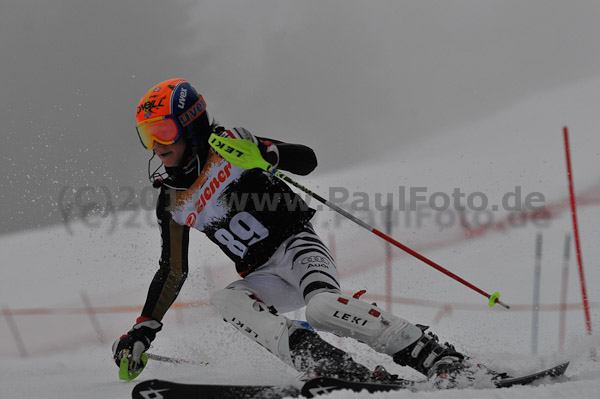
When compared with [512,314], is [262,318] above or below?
above

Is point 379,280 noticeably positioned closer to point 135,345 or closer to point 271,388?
point 135,345

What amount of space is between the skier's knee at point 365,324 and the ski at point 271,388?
256mm

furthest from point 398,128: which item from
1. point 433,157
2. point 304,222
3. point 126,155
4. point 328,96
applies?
point 304,222

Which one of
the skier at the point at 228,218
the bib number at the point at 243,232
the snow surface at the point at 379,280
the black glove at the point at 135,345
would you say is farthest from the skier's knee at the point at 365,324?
the black glove at the point at 135,345

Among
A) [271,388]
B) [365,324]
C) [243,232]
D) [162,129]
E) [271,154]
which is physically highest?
[162,129]

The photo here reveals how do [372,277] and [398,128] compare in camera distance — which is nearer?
[372,277]

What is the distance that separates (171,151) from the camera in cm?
313

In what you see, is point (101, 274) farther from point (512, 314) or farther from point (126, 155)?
point (126, 155)

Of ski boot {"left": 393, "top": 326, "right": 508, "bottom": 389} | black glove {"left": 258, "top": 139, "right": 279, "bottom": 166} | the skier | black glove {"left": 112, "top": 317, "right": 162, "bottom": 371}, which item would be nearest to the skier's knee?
ski boot {"left": 393, "top": 326, "right": 508, "bottom": 389}

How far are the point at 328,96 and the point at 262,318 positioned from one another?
20.2 metres

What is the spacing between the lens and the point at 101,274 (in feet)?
31.3

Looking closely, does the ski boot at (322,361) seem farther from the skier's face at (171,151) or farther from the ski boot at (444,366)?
the skier's face at (171,151)

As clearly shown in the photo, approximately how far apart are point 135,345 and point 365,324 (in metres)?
1.39

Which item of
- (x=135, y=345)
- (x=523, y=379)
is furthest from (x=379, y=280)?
(x=523, y=379)
